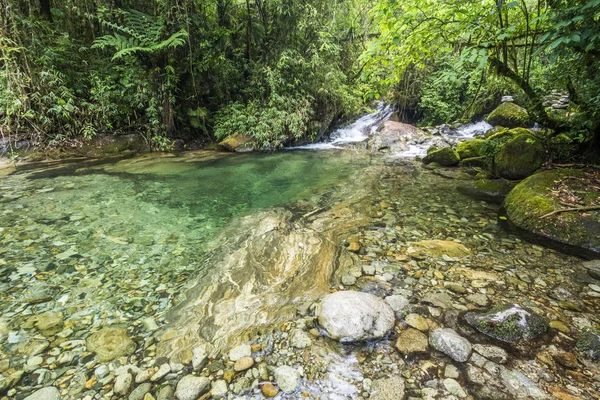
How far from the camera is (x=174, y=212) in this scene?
4.39 m

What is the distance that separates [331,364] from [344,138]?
12017 millimetres

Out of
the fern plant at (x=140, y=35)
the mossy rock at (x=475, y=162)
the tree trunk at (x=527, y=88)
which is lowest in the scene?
the mossy rock at (x=475, y=162)

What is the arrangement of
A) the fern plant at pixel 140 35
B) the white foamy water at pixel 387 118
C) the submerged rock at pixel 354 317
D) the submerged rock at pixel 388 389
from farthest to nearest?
1. the white foamy water at pixel 387 118
2. the fern plant at pixel 140 35
3. the submerged rock at pixel 354 317
4. the submerged rock at pixel 388 389

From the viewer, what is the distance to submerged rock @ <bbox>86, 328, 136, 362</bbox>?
1846 mm

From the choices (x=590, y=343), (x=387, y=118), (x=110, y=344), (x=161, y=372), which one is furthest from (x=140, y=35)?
(x=387, y=118)

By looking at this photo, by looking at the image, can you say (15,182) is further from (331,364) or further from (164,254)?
(331,364)

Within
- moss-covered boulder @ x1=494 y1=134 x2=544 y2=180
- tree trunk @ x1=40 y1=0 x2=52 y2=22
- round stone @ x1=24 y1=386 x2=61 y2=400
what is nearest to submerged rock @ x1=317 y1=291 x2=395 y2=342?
round stone @ x1=24 y1=386 x2=61 y2=400

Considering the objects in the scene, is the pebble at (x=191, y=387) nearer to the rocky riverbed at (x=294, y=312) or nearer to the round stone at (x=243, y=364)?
the rocky riverbed at (x=294, y=312)

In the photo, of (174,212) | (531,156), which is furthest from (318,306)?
(531,156)

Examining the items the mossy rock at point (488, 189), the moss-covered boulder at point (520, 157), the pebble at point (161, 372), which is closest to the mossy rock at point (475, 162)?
the moss-covered boulder at point (520, 157)

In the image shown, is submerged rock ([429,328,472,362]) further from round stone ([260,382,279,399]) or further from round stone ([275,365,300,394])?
round stone ([260,382,279,399])

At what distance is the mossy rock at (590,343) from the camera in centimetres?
174

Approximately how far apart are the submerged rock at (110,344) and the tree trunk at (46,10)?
33.4 ft

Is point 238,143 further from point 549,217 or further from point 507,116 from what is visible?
point 507,116
